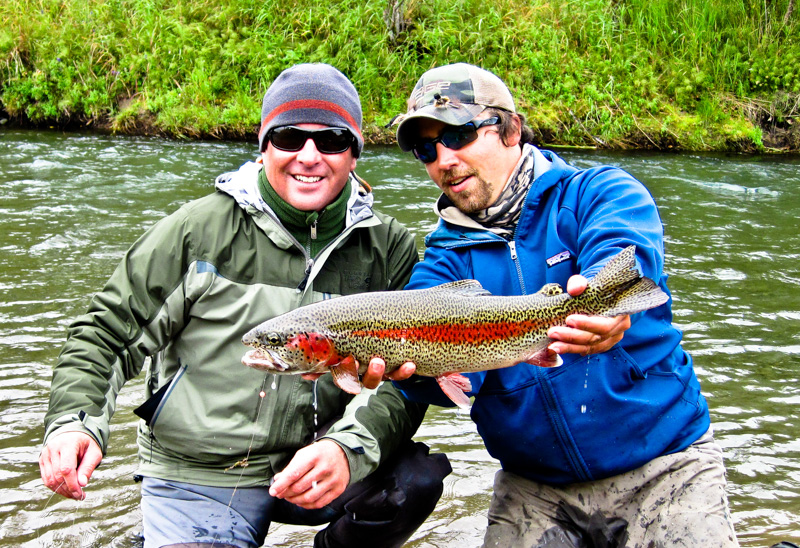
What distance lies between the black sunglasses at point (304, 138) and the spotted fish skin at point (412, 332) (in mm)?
847

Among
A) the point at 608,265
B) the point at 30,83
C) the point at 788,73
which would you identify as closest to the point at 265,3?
the point at 30,83

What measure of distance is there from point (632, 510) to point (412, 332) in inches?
47.6

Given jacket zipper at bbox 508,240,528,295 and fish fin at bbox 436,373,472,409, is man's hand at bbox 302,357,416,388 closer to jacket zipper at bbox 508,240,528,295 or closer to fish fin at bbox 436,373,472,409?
fish fin at bbox 436,373,472,409

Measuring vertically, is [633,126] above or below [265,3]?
below

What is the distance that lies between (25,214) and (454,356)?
825 centimetres

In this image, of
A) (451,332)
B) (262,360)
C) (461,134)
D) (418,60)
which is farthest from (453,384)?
(418,60)

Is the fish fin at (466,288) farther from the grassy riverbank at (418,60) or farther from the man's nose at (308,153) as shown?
the grassy riverbank at (418,60)

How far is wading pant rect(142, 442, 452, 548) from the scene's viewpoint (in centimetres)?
310

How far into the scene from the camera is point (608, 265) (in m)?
2.72

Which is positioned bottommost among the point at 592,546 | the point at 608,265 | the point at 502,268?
the point at 592,546

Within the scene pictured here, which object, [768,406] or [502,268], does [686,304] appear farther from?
[502,268]

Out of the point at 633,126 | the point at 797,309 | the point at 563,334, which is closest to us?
the point at 563,334

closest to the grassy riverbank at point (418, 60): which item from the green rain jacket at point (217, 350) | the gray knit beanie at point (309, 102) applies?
the gray knit beanie at point (309, 102)

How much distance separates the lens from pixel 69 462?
2668mm
